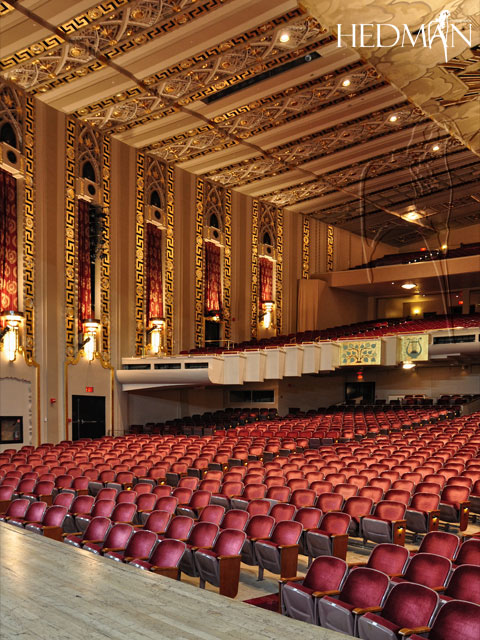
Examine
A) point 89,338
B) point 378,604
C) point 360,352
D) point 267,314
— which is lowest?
point 378,604

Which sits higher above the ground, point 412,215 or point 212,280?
point 412,215

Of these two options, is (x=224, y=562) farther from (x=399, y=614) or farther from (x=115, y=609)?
(x=399, y=614)

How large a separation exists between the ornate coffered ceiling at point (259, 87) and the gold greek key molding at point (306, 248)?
219 cm

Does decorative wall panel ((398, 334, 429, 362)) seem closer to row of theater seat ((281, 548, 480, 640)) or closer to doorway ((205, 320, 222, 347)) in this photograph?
doorway ((205, 320, 222, 347))

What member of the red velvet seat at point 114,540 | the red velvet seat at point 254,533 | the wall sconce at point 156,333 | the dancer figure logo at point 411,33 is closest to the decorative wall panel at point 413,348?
the wall sconce at point 156,333

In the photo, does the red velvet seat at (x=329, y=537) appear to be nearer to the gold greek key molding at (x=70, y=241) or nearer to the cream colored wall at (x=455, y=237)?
the gold greek key molding at (x=70, y=241)

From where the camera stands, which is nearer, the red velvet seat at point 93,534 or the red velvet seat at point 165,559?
the red velvet seat at point 165,559

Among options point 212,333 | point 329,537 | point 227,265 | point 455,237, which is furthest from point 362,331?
point 329,537

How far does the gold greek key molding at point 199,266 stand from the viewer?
20.9m

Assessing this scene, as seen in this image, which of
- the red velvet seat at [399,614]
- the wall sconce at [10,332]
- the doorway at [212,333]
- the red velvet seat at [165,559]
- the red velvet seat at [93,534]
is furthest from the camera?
the doorway at [212,333]

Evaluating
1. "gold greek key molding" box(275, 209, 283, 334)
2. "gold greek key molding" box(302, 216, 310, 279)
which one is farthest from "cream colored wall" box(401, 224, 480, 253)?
"gold greek key molding" box(275, 209, 283, 334)

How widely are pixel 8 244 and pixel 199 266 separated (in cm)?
719

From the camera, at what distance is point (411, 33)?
1352 centimetres

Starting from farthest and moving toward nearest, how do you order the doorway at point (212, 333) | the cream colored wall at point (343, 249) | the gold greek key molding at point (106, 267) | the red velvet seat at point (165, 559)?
the cream colored wall at point (343, 249) < the doorway at point (212, 333) < the gold greek key molding at point (106, 267) < the red velvet seat at point (165, 559)
